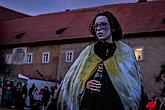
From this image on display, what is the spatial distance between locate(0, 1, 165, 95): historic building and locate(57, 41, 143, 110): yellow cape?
26.2 m

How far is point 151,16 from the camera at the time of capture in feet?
103

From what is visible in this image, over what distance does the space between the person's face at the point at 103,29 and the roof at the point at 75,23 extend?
27.4m

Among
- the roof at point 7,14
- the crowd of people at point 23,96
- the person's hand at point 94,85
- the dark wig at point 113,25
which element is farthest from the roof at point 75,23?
the person's hand at point 94,85

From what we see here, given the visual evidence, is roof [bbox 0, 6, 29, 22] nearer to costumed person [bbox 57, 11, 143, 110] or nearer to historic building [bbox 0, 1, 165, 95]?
historic building [bbox 0, 1, 165, 95]

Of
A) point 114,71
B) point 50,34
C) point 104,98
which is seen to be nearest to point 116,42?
point 114,71

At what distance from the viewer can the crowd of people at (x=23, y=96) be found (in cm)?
2477

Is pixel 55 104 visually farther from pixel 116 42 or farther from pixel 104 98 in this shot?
pixel 116 42

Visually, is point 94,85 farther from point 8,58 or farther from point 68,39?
point 8,58

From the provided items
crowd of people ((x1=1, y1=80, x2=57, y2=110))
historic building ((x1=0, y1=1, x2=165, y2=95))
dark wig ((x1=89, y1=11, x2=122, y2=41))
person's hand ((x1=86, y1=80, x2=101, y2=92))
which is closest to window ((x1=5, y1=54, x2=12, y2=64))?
historic building ((x1=0, y1=1, x2=165, y2=95))

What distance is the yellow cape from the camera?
2.36m

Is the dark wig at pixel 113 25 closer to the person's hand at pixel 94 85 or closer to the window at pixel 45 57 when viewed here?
the person's hand at pixel 94 85

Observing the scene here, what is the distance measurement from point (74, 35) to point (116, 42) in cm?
3282

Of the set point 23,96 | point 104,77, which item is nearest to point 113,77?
point 104,77

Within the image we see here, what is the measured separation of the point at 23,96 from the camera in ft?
86.8
